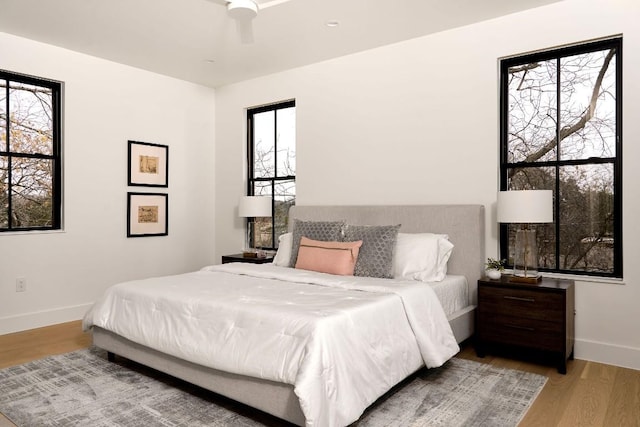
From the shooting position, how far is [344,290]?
299cm

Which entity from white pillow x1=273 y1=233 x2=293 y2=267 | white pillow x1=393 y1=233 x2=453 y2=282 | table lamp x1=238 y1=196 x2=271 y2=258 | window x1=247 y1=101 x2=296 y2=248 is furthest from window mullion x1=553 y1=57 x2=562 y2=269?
table lamp x1=238 y1=196 x2=271 y2=258

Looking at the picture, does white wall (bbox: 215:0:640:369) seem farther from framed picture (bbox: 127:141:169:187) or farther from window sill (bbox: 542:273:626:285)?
framed picture (bbox: 127:141:169:187)

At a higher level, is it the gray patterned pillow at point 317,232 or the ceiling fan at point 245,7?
the ceiling fan at point 245,7

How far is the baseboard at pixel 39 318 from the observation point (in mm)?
4129

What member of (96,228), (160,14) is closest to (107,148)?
(96,228)

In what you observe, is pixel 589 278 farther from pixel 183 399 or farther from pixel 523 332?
pixel 183 399

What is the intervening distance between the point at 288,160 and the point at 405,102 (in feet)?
5.28

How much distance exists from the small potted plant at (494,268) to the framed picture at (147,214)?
3649 millimetres

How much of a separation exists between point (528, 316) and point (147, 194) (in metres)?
4.09

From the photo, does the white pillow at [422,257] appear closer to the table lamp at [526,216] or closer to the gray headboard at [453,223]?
the gray headboard at [453,223]

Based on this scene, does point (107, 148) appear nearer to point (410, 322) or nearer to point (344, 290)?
point (344, 290)

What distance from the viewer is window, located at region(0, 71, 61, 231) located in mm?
4203

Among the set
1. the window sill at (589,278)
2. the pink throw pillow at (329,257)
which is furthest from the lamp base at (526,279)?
the pink throw pillow at (329,257)

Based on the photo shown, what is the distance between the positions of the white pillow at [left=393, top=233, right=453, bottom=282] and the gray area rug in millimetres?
689
